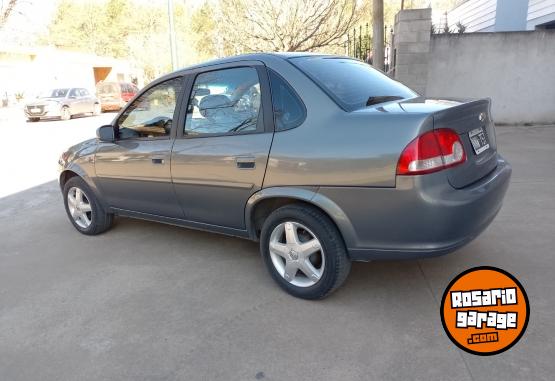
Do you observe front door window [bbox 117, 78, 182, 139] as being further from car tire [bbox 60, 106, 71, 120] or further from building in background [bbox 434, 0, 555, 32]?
car tire [bbox 60, 106, 71, 120]

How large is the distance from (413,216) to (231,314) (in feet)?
4.53

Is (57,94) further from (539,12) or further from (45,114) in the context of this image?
(539,12)

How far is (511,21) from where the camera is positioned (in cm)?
1332

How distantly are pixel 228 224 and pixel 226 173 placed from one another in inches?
17.5

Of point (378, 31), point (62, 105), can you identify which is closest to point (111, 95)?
point (62, 105)

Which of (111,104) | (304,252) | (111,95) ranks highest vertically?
(111,95)

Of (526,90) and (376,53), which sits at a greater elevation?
(376,53)

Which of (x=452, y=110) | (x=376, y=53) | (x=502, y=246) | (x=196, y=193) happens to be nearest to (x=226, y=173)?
(x=196, y=193)

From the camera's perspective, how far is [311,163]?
2.85m

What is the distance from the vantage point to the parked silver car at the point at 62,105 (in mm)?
19062

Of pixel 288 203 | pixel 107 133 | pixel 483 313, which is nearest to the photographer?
pixel 483 313

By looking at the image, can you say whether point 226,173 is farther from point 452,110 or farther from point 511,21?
point 511,21

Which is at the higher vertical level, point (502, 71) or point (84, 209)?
point (502, 71)

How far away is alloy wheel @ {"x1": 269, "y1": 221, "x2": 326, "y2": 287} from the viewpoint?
10.00ft
